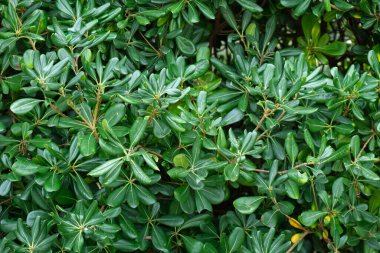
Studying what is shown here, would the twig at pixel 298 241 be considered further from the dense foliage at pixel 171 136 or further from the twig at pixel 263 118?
the twig at pixel 263 118

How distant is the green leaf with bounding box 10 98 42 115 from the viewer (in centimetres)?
180

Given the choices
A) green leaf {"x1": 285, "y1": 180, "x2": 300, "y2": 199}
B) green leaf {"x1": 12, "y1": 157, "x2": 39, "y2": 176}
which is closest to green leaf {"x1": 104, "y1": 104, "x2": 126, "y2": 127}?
green leaf {"x1": 12, "y1": 157, "x2": 39, "y2": 176}

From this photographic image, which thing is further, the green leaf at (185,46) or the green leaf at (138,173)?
the green leaf at (185,46)

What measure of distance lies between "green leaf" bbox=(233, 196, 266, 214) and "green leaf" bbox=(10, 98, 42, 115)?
2.22ft

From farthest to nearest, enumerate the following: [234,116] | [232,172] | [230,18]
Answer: [230,18] < [234,116] < [232,172]

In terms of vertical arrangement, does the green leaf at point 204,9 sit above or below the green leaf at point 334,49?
above

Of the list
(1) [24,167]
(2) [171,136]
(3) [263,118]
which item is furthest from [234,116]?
(1) [24,167]

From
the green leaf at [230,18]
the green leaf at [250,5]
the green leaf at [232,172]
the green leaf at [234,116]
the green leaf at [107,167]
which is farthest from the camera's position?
the green leaf at [230,18]

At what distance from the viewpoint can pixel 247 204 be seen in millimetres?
1934

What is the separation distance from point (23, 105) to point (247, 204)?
738 millimetres

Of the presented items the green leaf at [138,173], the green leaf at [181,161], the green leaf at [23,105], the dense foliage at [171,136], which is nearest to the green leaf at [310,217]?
the dense foliage at [171,136]

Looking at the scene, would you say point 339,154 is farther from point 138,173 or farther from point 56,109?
point 56,109

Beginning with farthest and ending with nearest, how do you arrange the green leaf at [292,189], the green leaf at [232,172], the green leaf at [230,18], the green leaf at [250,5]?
the green leaf at [230,18]
the green leaf at [250,5]
the green leaf at [292,189]
the green leaf at [232,172]

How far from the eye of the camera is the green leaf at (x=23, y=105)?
1805 millimetres
